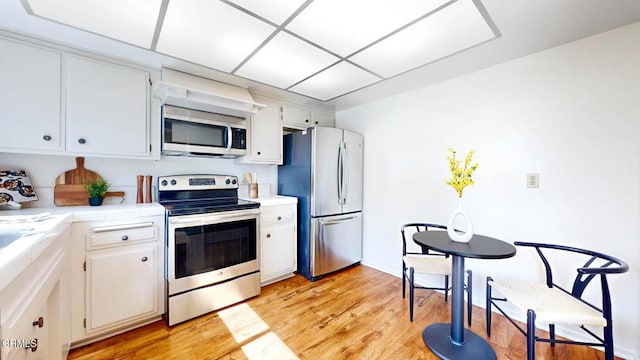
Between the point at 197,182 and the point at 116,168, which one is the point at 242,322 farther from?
the point at 116,168

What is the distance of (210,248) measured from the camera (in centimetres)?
218

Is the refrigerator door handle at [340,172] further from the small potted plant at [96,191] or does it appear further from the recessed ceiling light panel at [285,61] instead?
the small potted plant at [96,191]

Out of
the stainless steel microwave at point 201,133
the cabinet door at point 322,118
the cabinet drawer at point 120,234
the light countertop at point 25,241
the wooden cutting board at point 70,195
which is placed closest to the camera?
the light countertop at point 25,241

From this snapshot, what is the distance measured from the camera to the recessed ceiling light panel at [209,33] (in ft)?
4.86

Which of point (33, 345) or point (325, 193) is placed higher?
point (325, 193)

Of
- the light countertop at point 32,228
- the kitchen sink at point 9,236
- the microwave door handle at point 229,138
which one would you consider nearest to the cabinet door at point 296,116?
the microwave door handle at point 229,138

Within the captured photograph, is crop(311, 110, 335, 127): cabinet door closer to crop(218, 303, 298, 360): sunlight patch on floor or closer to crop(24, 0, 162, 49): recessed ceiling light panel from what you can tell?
crop(24, 0, 162, 49): recessed ceiling light panel

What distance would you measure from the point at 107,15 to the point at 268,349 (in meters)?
2.43

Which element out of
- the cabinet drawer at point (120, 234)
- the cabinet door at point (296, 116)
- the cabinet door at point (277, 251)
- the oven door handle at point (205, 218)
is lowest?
the cabinet door at point (277, 251)

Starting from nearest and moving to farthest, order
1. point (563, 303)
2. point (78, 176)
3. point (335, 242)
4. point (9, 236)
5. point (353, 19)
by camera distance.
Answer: point (9, 236), point (563, 303), point (353, 19), point (78, 176), point (335, 242)

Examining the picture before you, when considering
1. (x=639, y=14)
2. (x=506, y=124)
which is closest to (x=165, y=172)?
(x=506, y=124)

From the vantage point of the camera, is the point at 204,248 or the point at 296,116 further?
the point at 296,116

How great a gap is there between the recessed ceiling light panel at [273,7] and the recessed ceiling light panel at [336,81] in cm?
Result: 77

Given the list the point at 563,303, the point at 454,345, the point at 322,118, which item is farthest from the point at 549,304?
the point at 322,118
